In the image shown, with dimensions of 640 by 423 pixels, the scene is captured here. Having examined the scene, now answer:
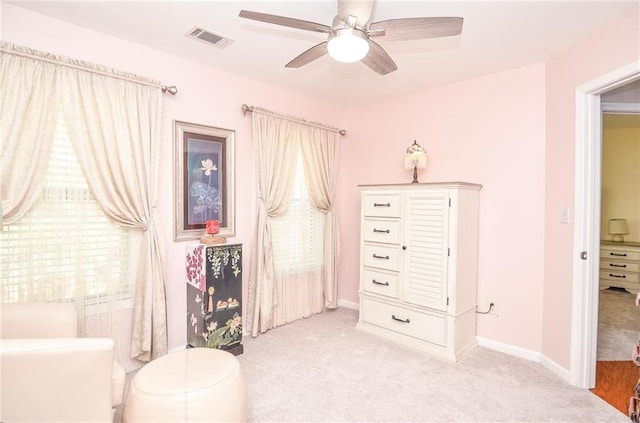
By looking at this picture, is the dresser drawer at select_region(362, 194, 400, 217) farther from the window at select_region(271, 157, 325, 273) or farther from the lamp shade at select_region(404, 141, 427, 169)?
the window at select_region(271, 157, 325, 273)

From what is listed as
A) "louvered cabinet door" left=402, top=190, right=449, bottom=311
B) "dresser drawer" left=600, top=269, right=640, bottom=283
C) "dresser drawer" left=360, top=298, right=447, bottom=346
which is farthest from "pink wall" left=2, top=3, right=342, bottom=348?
"dresser drawer" left=600, top=269, right=640, bottom=283

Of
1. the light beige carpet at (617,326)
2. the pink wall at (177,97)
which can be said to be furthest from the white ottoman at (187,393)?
the light beige carpet at (617,326)

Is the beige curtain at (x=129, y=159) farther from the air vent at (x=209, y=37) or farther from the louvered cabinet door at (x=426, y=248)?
the louvered cabinet door at (x=426, y=248)

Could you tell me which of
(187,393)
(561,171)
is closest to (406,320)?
(561,171)

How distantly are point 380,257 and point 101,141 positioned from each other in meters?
2.47

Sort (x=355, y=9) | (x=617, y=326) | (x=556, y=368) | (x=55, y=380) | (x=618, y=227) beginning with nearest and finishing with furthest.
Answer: (x=55, y=380), (x=355, y=9), (x=556, y=368), (x=617, y=326), (x=618, y=227)

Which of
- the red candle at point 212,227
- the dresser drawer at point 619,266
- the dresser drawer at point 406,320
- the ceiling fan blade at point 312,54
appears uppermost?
the ceiling fan blade at point 312,54

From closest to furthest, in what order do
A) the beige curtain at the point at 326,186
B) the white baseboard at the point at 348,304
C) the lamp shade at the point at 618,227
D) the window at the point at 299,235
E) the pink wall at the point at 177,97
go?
1. the pink wall at the point at 177,97
2. the window at the point at 299,235
3. the beige curtain at the point at 326,186
4. the white baseboard at the point at 348,304
5. the lamp shade at the point at 618,227

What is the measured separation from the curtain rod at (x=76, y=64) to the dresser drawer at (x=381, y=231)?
209 centimetres

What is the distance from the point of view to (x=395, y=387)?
7.61ft

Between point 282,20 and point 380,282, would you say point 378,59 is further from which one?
point 380,282

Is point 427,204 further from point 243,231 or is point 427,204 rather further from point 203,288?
point 203,288

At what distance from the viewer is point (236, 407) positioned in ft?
5.34

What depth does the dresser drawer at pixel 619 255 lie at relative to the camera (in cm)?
463
